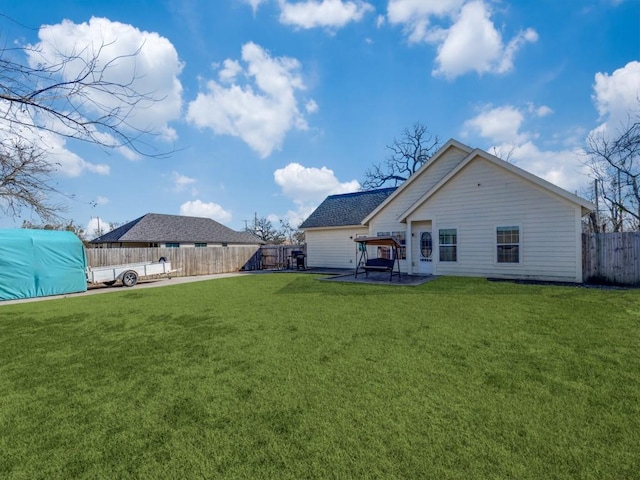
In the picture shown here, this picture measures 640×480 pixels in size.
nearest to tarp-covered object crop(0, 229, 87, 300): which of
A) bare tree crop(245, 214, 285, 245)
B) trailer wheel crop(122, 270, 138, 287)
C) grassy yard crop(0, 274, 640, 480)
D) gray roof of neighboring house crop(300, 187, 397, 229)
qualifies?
trailer wheel crop(122, 270, 138, 287)

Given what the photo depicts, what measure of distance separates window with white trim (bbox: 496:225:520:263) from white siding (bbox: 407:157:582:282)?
15 cm

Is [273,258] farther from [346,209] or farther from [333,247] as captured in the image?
[346,209]

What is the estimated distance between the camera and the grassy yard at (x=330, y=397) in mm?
2135

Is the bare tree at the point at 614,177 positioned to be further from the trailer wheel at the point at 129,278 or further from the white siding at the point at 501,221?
the trailer wheel at the point at 129,278

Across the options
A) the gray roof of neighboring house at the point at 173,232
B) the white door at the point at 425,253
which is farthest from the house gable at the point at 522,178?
the gray roof of neighboring house at the point at 173,232

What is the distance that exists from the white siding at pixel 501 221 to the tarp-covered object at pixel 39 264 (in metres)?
15.3

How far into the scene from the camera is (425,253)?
44.6 ft

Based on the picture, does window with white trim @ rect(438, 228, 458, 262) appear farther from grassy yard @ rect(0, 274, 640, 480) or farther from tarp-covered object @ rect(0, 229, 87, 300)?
tarp-covered object @ rect(0, 229, 87, 300)

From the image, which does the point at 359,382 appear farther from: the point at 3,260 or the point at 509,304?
the point at 3,260

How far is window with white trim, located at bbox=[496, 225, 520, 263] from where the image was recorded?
11.2 metres

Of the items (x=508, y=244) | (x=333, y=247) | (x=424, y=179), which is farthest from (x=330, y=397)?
(x=333, y=247)

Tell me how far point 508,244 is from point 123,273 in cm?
1716

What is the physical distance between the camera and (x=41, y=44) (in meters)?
2.89

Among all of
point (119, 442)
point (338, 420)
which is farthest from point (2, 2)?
point (338, 420)
